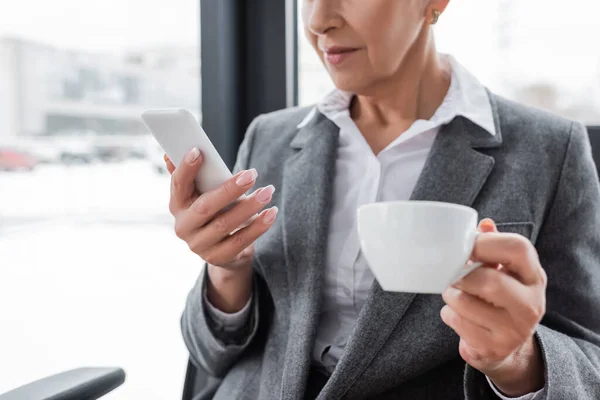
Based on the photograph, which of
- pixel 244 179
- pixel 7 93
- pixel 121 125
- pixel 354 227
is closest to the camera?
pixel 244 179

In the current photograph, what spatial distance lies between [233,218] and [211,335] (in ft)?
1.04

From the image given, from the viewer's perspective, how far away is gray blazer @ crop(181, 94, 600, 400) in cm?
91

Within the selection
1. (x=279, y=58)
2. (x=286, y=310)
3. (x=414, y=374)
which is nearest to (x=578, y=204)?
(x=414, y=374)

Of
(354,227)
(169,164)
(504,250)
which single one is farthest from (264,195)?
(504,250)

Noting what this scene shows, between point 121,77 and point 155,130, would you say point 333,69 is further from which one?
point 121,77

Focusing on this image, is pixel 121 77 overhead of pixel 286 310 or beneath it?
overhead

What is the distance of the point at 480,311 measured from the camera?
0.57 metres

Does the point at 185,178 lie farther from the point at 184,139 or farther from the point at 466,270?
the point at 466,270

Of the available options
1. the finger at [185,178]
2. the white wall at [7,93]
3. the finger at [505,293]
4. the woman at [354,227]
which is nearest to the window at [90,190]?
the white wall at [7,93]

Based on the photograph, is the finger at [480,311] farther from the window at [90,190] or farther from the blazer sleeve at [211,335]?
the window at [90,190]

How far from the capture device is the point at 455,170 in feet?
3.16

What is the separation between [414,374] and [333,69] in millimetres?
505

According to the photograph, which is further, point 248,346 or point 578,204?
point 248,346

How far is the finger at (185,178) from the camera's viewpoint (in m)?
0.79
